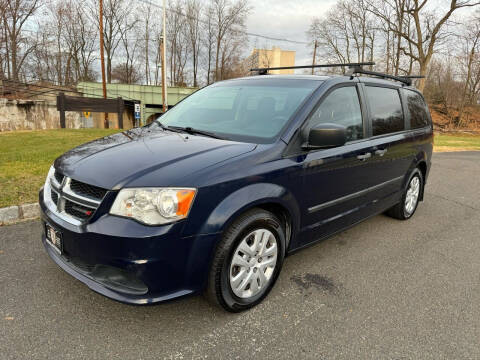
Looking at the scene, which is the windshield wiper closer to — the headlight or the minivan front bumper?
the headlight

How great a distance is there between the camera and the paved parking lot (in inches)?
84.2

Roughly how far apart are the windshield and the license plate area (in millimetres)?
1436

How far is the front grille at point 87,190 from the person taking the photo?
7.01 feet

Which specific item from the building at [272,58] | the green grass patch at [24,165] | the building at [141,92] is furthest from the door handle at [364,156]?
the building at [272,58]

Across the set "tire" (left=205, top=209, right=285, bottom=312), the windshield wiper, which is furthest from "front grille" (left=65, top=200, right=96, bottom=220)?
the windshield wiper

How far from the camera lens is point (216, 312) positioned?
2.51 metres

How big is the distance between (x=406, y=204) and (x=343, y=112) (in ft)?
7.13

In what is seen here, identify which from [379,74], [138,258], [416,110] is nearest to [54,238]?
[138,258]

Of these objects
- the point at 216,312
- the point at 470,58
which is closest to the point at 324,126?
the point at 216,312

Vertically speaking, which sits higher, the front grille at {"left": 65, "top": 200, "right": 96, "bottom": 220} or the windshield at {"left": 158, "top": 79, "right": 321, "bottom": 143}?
the windshield at {"left": 158, "top": 79, "right": 321, "bottom": 143}

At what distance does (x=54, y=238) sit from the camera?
2.41 metres

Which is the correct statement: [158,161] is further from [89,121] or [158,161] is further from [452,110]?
[452,110]

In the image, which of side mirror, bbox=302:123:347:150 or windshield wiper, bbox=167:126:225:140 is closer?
side mirror, bbox=302:123:347:150

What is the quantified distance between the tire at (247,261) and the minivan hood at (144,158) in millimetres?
504
